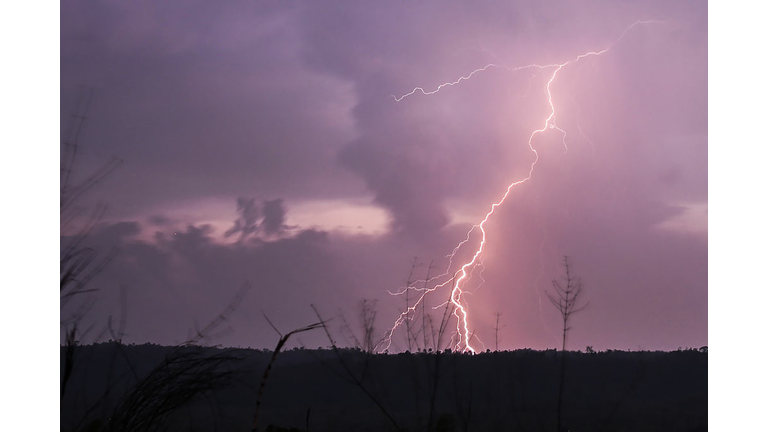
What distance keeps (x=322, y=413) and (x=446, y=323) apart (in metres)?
5.67

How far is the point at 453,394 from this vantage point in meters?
11.9

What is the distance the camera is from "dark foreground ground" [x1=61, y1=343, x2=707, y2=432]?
8953 millimetres

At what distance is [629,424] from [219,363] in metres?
7.39

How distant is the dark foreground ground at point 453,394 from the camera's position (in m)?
8.95

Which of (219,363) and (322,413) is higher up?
(219,363)

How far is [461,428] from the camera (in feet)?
28.6
